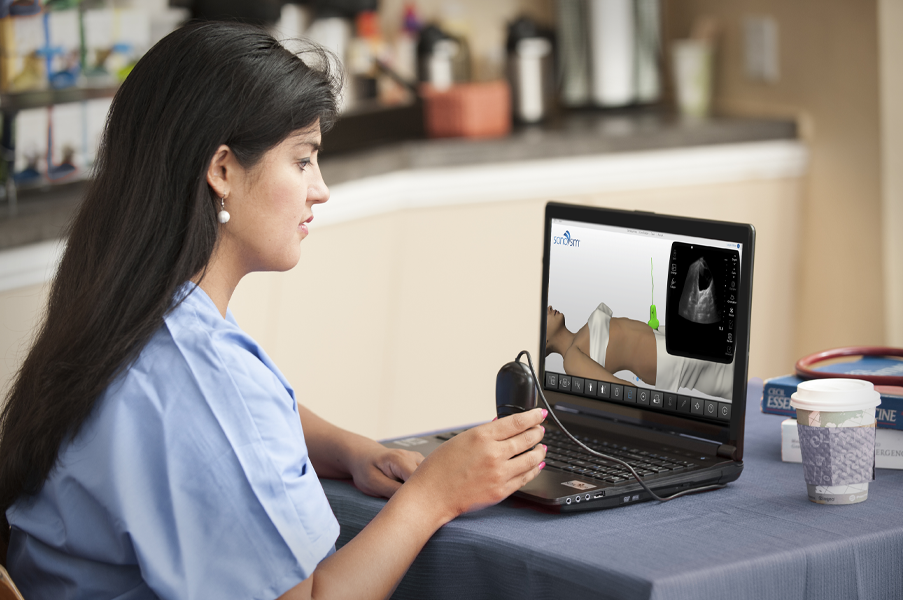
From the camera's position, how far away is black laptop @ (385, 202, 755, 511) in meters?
1.17

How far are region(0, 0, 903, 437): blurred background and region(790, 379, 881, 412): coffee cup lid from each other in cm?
130

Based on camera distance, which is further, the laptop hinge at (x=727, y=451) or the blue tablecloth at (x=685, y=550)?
the laptop hinge at (x=727, y=451)

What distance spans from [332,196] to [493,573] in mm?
1366

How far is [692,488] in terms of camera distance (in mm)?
1144

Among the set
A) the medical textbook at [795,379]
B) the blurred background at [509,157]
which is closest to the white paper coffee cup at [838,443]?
the medical textbook at [795,379]

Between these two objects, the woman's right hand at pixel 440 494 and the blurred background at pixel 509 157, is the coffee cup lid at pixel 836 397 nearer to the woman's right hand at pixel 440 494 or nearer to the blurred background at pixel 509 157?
the woman's right hand at pixel 440 494

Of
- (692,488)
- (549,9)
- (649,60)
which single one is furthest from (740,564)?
(549,9)

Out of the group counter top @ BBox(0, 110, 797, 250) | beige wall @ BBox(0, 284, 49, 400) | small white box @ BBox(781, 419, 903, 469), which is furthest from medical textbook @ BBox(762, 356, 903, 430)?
counter top @ BBox(0, 110, 797, 250)

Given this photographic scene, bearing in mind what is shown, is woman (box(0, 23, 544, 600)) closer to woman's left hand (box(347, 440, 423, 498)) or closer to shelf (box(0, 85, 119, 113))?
woman's left hand (box(347, 440, 423, 498))

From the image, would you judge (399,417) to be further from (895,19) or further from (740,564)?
(740,564)

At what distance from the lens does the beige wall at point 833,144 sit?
261 centimetres

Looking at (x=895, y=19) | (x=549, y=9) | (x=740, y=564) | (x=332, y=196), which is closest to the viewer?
(x=740, y=564)

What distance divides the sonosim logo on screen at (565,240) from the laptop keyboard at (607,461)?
23 cm

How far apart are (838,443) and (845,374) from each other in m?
0.24
